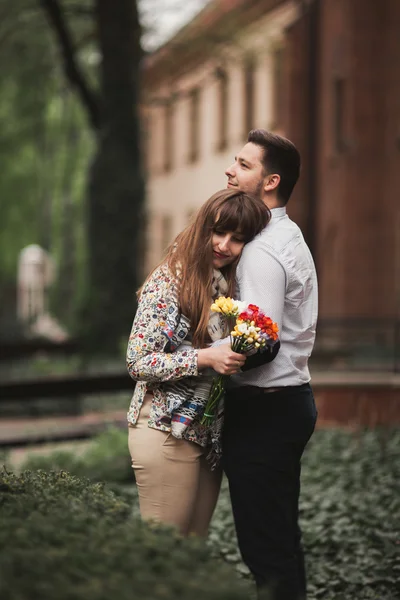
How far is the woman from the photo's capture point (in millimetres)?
4590

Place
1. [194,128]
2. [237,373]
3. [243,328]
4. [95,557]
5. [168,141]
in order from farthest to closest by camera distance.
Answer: [168,141] → [194,128] → [237,373] → [243,328] → [95,557]

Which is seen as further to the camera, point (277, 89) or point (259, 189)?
point (277, 89)

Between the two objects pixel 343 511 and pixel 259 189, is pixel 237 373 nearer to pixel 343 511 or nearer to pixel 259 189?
pixel 259 189

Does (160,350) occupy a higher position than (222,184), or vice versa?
(222,184)

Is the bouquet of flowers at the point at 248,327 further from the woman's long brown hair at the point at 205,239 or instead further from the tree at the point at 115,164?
the tree at the point at 115,164

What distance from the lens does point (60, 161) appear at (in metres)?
44.5

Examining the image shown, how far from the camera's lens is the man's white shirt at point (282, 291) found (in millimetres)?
4559

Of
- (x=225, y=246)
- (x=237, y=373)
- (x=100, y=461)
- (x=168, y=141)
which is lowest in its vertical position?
(x=100, y=461)

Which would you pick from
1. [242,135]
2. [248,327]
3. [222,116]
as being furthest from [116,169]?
[248,327]

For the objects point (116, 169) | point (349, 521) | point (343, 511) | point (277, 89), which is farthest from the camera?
point (277, 89)

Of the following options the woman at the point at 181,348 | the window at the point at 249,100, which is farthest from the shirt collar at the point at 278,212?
the window at the point at 249,100

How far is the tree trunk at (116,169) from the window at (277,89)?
515 cm

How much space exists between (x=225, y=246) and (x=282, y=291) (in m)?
0.26

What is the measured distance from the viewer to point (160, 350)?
459 cm
